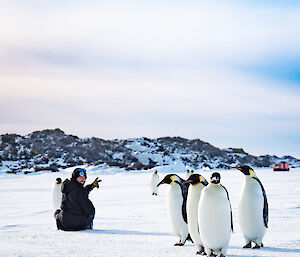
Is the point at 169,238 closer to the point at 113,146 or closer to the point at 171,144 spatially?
the point at 113,146

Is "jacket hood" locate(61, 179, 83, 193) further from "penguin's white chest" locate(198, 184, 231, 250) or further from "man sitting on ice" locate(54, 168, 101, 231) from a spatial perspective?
"penguin's white chest" locate(198, 184, 231, 250)

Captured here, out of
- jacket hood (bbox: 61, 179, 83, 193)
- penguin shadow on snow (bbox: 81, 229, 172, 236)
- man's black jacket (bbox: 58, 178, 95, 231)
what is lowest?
penguin shadow on snow (bbox: 81, 229, 172, 236)

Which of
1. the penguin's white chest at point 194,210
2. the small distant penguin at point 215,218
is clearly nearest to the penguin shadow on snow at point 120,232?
the penguin's white chest at point 194,210

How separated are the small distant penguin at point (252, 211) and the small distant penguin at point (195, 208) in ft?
2.08

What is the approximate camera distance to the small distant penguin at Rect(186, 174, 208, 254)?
4867 mm

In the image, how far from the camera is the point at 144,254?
4.83m

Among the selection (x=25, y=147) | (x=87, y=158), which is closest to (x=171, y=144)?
(x=87, y=158)

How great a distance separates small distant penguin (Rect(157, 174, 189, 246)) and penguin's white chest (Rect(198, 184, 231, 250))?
2.58ft

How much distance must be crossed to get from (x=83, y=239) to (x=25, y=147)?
81.4 meters

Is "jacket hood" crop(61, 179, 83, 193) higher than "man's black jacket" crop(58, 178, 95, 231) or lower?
higher

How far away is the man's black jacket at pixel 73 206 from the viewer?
6.63 m

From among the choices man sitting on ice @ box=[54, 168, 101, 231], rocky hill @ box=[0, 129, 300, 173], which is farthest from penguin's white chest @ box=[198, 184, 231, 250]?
rocky hill @ box=[0, 129, 300, 173]

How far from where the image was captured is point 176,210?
5617 millimetres

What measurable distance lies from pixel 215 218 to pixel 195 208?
1.29ft
